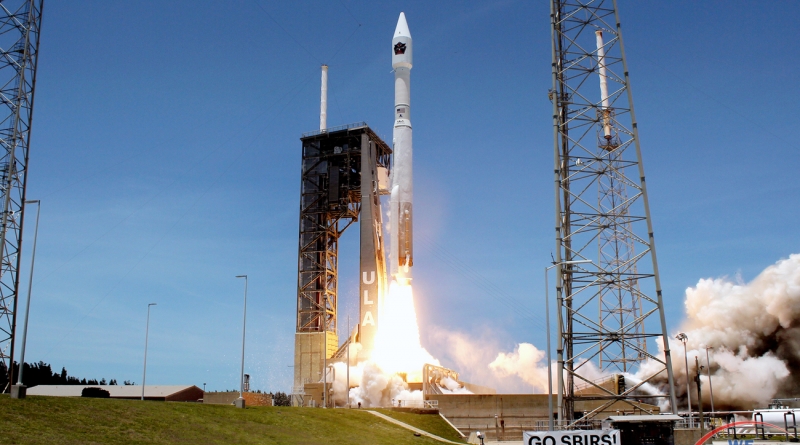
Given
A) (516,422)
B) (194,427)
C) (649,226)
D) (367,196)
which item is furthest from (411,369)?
(194,427)

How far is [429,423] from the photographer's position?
65.2 metres

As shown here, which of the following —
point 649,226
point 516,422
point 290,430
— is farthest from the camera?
point 516,422

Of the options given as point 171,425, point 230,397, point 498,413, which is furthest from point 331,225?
point 171,425

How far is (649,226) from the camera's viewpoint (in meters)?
52.4

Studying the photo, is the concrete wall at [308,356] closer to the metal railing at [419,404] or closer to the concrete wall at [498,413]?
the metal railing at [419,404]

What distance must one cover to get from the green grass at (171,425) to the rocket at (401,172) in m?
24.1

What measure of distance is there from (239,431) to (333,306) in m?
50.7

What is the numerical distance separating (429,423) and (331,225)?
121 ft

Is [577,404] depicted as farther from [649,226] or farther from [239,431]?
[239,431]

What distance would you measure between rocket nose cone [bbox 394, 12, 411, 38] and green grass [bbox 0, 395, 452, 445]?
43.5 m

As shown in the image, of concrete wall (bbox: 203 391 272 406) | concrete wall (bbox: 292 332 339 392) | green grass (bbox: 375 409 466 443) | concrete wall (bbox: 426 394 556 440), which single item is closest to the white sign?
green grass (bbox: 375 409 466 443)

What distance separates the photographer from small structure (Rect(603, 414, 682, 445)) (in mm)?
38594

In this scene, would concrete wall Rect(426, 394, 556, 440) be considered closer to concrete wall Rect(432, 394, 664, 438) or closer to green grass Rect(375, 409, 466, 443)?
concrete wall Rect(432, 394, 664, 438)

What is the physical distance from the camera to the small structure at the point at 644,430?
127ft
